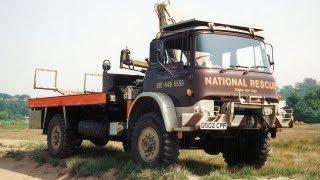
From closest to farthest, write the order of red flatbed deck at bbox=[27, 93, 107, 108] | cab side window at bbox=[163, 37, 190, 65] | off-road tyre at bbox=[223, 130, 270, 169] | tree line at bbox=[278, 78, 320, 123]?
cab side window at bbox=[163, 37, 190, 65], off-road tyre at bbox=[223, 130, 270, 169], red flatbed deck at bbox=[27, 93, 107, 108], tree line at bbox=[278, 78, 320, 123]

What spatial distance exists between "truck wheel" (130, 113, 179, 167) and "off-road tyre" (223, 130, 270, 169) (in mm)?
1935

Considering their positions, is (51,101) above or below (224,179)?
above

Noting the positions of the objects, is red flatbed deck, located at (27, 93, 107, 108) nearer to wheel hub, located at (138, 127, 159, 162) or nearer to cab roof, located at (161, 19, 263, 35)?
wheel hub, located at (138, 127, 159, 162)

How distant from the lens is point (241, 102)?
8172 mm

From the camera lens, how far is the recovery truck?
809 cm

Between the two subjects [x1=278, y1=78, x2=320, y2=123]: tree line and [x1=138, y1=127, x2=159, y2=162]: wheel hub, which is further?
[x1=278, y1=78, x2=320, y2=123]: tree line

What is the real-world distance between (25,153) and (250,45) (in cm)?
832

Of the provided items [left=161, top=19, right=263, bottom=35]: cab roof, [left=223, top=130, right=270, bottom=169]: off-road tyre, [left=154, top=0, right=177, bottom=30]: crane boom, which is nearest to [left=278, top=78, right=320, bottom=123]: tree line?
[left=154, top=0, right=177, bottom=30]: crane boom

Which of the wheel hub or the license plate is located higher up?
the license plate

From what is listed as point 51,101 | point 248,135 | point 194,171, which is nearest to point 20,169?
point 51,101

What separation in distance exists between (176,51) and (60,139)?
4.89 m

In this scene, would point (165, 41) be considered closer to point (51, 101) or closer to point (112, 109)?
point (112, 109)

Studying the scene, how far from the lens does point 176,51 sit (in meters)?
8.74

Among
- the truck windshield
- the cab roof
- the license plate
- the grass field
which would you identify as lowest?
the grass field
